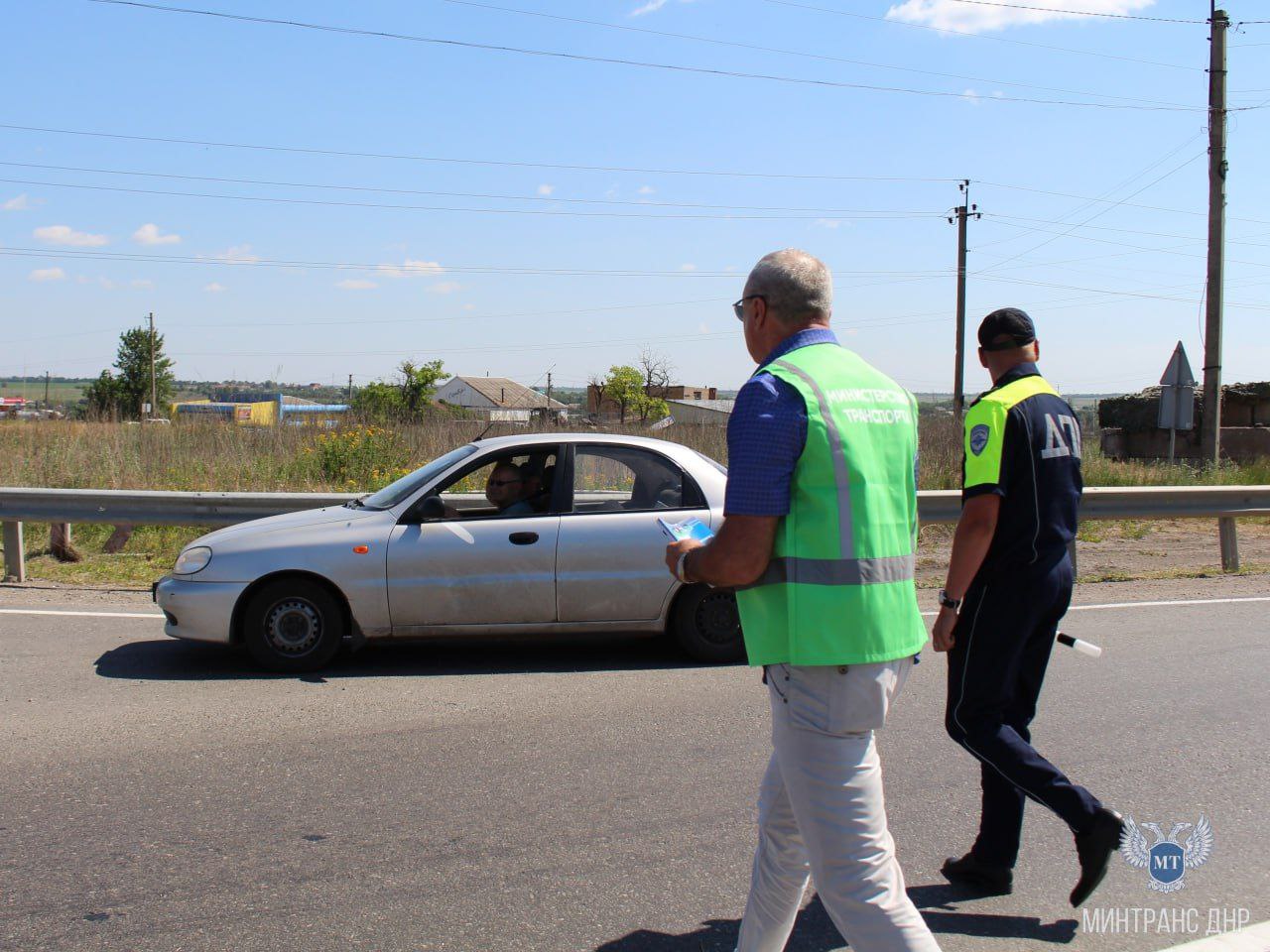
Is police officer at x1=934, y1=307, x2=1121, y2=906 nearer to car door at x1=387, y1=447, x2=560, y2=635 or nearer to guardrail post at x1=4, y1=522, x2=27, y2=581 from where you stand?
car door at x1=387, y1=447, x2=560, y2=635

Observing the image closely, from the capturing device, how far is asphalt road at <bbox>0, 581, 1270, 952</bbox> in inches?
143

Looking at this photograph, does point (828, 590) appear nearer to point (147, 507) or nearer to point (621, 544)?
point (621, 544)

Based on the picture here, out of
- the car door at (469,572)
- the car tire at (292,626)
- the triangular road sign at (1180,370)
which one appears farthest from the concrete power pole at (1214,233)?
the car tire at (292,626)

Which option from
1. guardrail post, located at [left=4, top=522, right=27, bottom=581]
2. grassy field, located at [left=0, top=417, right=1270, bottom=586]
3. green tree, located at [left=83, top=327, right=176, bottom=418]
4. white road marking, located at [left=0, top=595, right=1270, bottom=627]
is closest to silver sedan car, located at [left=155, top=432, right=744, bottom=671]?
white road marking, located at [left=0, top=595, right=1270, bottom=627]

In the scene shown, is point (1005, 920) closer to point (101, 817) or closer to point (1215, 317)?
point (101, 817)

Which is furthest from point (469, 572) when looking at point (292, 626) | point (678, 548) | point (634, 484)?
point (678, 548)

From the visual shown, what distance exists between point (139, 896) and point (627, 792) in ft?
6.39

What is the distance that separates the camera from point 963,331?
3934 cm

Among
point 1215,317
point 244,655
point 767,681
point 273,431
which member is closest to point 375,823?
point 767,681

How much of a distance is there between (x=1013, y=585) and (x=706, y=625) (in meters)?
3.70

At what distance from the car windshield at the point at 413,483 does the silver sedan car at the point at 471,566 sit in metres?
0.01

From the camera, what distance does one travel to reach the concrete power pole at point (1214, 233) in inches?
755

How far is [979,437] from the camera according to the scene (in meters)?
3.66

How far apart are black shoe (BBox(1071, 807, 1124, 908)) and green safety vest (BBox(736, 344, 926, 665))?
1.34 meters
